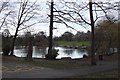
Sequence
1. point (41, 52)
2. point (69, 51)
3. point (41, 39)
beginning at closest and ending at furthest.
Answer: point (41, 39) < point (41, 52) < point (69, 51)

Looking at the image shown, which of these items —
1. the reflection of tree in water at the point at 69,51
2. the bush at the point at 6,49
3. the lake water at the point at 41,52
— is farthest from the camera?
the reflection of tree in water at the point at 69,51

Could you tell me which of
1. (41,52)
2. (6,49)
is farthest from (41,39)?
(6,49)

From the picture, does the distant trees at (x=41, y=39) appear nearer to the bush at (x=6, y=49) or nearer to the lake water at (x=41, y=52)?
the lake water at (x=41, y=52)

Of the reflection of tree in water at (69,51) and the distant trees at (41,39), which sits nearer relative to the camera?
the distant trees at (41,39)

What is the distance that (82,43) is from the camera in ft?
124

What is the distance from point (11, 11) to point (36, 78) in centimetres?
2035

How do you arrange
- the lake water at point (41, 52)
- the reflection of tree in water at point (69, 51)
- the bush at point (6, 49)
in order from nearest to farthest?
the bush at point (6, 49) < the lake water at point (41, 52) < the reflection of tree in water at point (69, 51)

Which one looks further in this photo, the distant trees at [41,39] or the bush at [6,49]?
the distant trees at [41,39]

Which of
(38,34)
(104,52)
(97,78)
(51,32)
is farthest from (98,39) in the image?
(97,78)

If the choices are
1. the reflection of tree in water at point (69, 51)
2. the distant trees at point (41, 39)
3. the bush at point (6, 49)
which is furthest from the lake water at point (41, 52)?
the bush at point (6, 49)

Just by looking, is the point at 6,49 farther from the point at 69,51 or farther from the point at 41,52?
the point at 69,51

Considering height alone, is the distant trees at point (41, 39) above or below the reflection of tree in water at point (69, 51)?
above

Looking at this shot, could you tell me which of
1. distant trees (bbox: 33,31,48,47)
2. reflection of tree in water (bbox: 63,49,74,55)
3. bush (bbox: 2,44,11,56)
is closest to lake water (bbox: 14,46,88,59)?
reflection of tree in water (bbox: 63,49,74,55)

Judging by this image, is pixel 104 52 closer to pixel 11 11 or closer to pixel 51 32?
pixel 51 32
